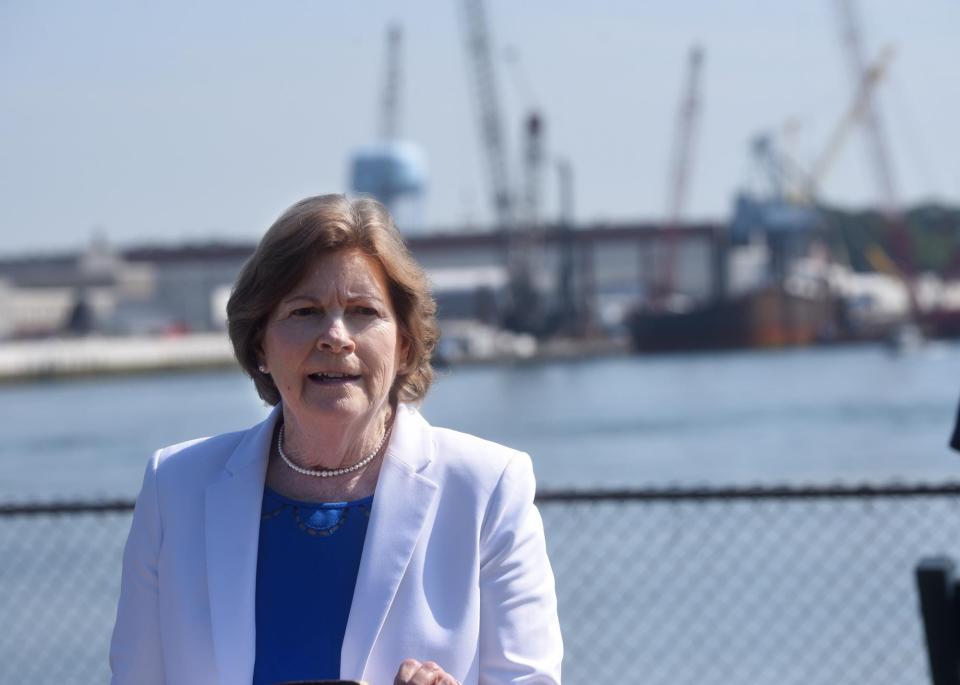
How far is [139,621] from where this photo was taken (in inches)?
84.0

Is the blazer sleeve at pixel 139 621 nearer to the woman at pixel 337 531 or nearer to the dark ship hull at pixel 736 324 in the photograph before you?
the woman at pixel 337 531

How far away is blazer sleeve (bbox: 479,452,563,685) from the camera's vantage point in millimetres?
2057

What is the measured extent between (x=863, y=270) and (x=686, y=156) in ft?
86.8

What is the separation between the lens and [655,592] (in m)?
8.86

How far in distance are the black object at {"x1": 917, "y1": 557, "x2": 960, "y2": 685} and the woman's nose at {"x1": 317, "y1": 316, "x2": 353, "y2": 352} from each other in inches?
46.6

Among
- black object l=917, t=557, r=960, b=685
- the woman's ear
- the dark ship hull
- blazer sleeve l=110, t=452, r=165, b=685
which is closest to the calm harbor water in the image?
the woman's ear

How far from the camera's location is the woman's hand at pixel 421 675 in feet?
6.44

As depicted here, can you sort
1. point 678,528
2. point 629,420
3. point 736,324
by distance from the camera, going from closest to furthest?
1. point 678,528
2. point 629,420
3. point 736,324

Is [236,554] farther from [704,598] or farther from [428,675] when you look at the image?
[704,598]


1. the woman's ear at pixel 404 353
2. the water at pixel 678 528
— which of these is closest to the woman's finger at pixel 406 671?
the woman's ear at pixel 404 353

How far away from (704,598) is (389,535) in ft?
22.5

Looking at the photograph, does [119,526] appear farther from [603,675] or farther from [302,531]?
[302,531]

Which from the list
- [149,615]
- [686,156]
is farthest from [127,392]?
[149,615]

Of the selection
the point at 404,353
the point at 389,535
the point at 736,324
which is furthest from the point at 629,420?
the point at 736,324
